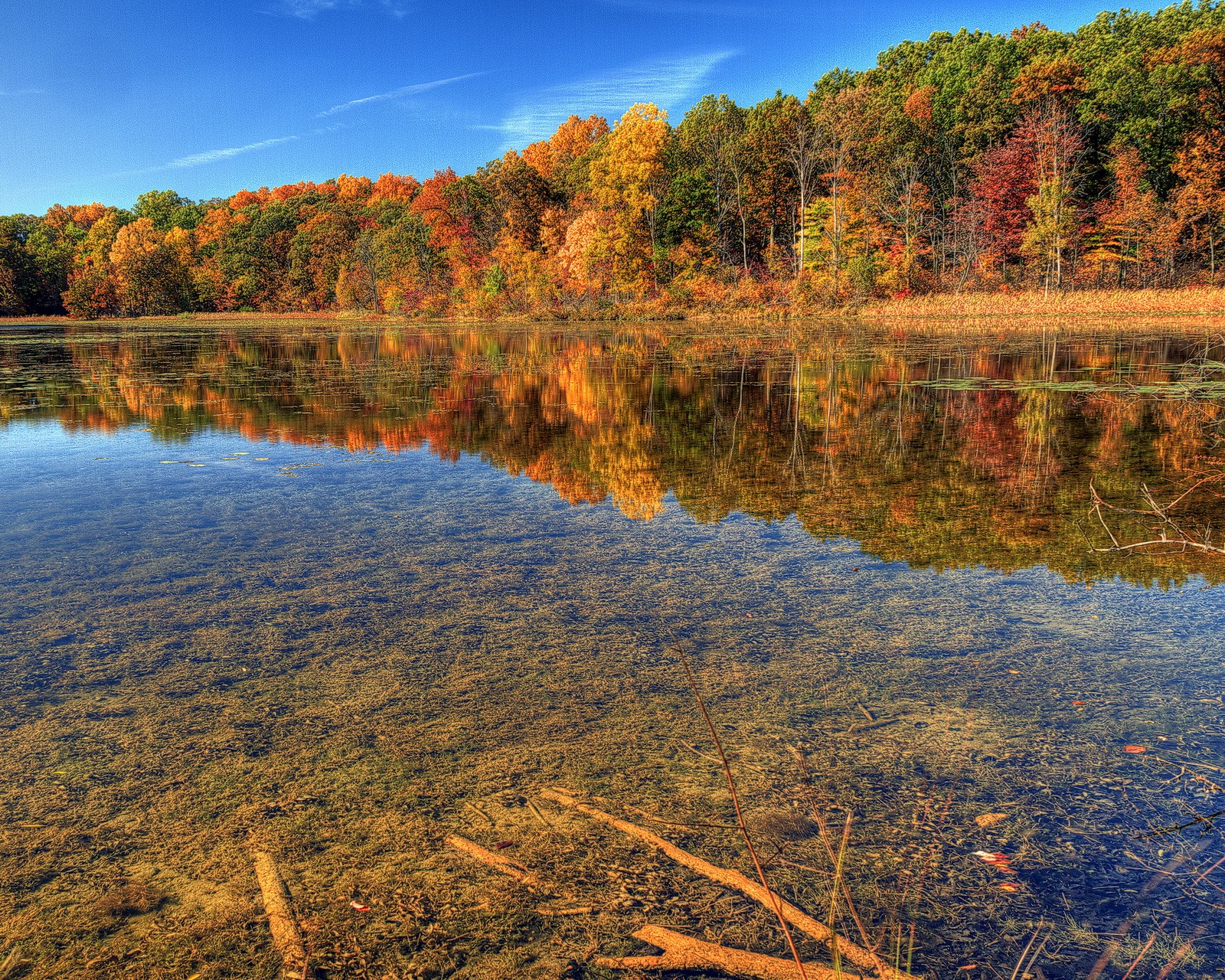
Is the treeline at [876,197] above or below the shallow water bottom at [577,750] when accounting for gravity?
above

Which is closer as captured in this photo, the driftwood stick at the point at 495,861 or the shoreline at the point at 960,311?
the driftwood stick at the point at 495,861

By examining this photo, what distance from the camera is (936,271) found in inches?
1720

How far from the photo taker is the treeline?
39.4 metres

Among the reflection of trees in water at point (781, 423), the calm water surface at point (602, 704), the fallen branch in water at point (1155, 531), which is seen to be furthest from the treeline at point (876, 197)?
the calm water surface at point (602, 704)

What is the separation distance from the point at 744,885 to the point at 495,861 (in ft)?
2.18

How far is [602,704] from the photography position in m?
2.87

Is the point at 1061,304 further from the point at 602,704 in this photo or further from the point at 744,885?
the point at 744,885

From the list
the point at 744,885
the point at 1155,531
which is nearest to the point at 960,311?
the point at 1155,531

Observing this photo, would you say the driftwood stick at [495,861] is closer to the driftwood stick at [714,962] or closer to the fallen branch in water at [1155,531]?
the driftwood stick at [714,962]

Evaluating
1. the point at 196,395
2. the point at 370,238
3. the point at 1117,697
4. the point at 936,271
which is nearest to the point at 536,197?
the point at 370,238

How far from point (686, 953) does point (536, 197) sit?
5985 cm

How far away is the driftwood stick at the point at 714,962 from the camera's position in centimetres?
167

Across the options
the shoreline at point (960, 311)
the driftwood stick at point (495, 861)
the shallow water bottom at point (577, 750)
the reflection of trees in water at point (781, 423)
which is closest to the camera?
the shallow water bottom at point (577, 750)

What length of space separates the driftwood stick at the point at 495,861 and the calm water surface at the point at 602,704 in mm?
37
